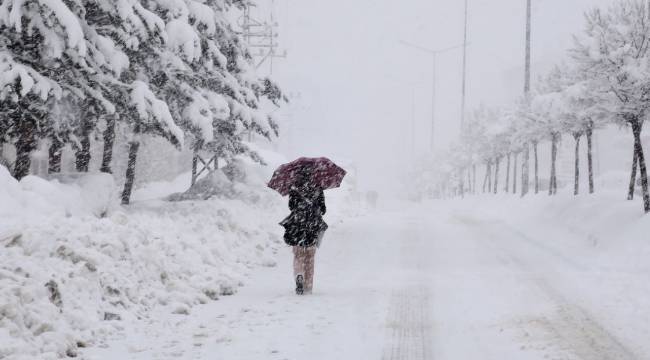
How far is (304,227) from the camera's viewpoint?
8766 millimetres

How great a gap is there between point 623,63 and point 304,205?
11194 mm

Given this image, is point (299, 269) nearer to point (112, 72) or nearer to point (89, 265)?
point (89, 265)

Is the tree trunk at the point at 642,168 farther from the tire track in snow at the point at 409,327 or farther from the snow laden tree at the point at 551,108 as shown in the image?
the tire track in snow at the point at 409,327

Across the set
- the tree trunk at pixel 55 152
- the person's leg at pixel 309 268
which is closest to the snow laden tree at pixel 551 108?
the person's leg at pixel 309 268

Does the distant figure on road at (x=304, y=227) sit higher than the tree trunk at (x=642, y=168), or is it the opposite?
the tree trunk at (x=642, y=168)

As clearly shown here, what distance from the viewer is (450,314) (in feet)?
24.2

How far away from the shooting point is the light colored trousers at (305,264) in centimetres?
870

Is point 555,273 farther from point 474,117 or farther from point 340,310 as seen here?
point 474,117

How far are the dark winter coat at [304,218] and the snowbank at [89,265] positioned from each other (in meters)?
1.17

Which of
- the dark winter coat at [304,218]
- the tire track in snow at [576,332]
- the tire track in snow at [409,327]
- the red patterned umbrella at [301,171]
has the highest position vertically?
the red patterned umbrella at [301,171]

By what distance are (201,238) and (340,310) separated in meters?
3.86

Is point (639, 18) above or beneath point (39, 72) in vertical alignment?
above

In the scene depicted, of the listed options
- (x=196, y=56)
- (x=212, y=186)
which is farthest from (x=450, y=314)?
(x=212, y=186)

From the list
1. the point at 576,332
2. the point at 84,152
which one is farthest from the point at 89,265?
the point at 84,152
